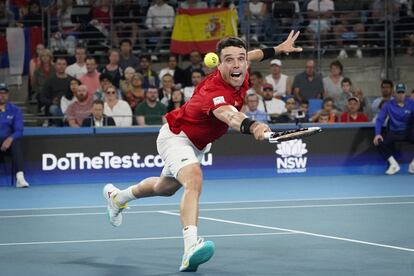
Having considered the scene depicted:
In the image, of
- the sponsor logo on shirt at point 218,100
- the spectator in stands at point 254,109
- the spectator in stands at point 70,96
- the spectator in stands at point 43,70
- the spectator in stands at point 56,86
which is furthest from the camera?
the spectator in stands at point 43,70

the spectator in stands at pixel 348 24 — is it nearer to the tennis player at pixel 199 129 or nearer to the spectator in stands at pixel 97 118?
the spectator in stands at pixel 97 118

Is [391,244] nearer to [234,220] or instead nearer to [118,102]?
[234,220]

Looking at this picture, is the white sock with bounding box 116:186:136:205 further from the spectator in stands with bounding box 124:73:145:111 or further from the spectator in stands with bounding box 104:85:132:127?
the spectator in stands with bounding box 124:73:145:111

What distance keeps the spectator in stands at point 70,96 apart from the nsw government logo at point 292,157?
4.10 metres

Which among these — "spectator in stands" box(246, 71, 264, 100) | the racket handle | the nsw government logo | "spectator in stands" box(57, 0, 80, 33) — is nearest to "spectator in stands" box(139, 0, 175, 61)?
"spectator in stands" box(57, 0, 80, 33)

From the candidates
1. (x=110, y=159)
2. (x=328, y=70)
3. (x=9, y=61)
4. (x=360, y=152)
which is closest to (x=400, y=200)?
(x=360, y=152)

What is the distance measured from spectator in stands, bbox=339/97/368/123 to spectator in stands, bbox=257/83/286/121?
120 centimetres

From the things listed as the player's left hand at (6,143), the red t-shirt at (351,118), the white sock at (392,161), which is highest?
the red t-shirt at (351,118)

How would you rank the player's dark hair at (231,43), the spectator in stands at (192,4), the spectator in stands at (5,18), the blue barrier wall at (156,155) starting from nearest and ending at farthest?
the player's dark hair at (231,43)
the blue barrier wall at (156,155)
the spectator in stands at (5,18)
the spectator in stands at (192,4)

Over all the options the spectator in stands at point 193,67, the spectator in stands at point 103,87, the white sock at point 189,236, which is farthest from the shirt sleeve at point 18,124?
the white sock at point 189,236

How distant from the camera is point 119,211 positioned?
1145cm

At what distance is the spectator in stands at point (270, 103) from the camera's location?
20.2 metres

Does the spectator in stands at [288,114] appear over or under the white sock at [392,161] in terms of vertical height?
over

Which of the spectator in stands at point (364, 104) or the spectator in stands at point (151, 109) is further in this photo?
the spectator in stands at point (364, 104)
